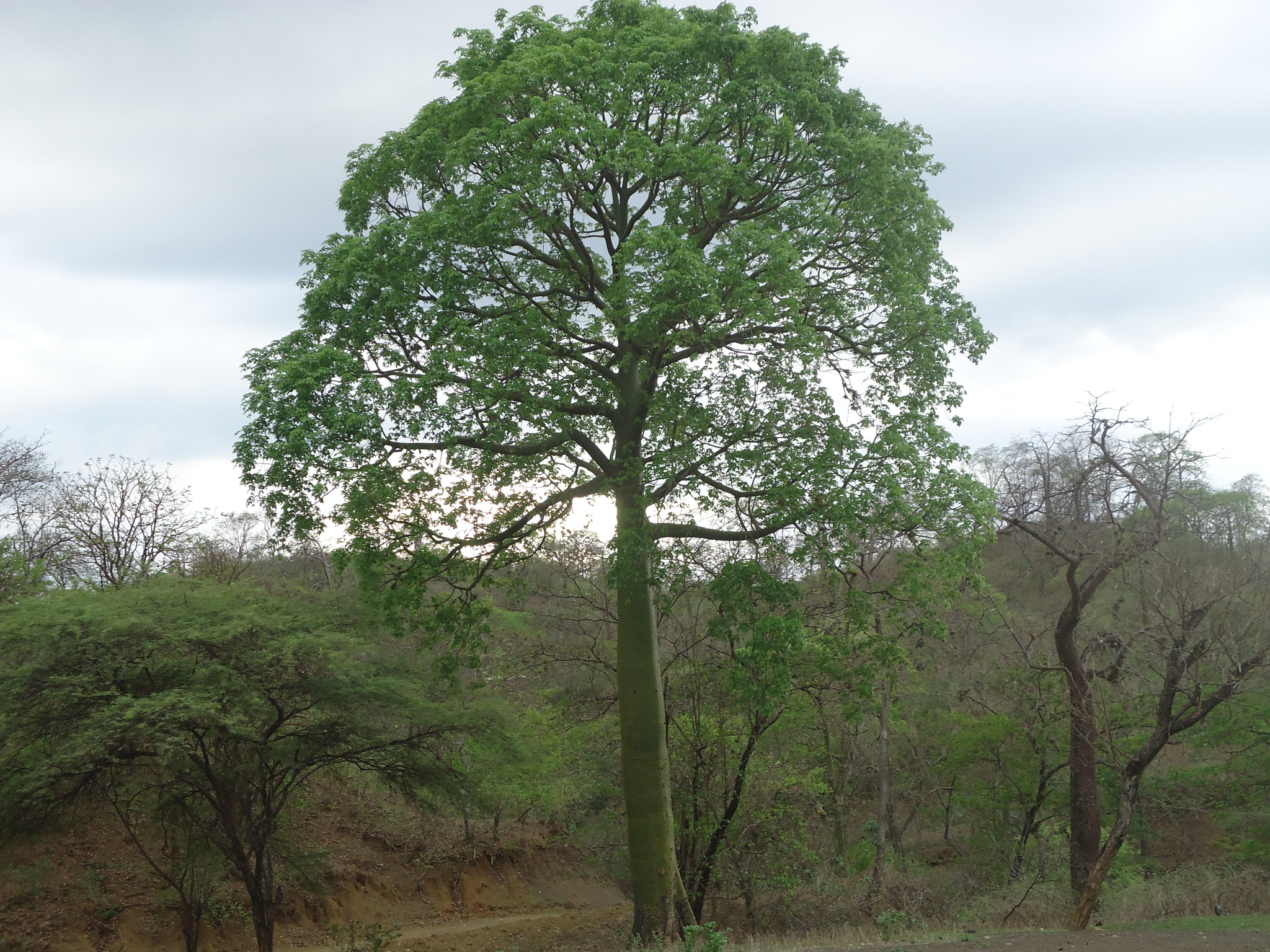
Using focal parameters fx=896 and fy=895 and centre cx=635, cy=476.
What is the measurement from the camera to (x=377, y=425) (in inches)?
438

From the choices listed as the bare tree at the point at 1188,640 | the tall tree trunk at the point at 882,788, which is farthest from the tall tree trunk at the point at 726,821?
the bare tree at the point at 1188,640

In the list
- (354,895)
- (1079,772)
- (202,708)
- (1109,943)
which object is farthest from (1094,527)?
(354,895)

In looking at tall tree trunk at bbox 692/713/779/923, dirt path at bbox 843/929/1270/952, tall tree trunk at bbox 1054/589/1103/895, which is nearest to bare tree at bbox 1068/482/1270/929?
tall tree trunk at bbox 1054/589/1103/895

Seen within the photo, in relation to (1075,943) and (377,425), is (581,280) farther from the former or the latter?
(1075,943)

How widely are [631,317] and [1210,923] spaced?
9769 millimetres

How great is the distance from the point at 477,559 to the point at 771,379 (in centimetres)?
518

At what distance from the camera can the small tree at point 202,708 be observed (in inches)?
416

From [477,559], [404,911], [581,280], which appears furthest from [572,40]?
[404,911]

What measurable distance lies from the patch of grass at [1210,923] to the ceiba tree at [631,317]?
5417 millimetres

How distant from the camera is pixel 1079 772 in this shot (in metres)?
13.8

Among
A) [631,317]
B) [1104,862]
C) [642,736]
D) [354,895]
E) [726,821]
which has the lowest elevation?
[354,895]

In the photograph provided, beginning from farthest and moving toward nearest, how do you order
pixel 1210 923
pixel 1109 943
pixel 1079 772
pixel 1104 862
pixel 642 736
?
1. pixel 1079 772
2. pixel 642 736
3. pixel 1210 923
4. pixel 1104 862
5. pixel 1109 943

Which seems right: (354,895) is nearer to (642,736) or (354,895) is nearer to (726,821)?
(726,821)

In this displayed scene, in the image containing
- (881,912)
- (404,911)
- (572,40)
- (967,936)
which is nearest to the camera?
(967,936)
